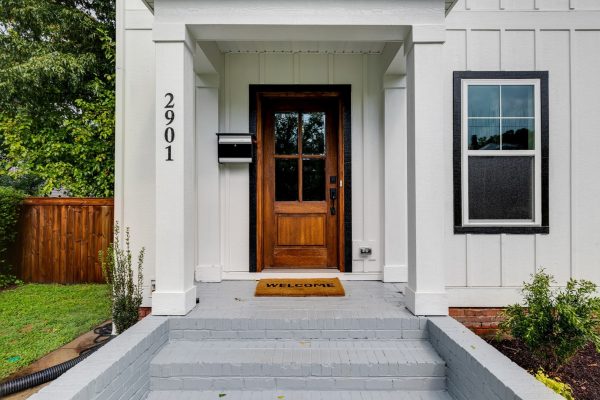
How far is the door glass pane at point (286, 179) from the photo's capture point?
4148mm

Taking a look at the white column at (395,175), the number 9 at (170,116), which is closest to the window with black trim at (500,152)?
the white column at (395,175)

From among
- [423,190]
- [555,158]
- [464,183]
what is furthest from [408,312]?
[555,158]

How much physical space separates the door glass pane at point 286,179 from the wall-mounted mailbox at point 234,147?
0.47 metres

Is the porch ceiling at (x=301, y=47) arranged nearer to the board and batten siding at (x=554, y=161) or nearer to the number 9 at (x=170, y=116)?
the board and batten siding at (x=554, y=161)

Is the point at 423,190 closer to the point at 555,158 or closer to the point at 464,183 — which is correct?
the point at 464,183

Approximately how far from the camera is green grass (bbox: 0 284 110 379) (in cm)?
295

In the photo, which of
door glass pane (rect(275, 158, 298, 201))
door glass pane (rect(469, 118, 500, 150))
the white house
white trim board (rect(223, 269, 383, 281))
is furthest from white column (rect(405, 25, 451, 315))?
door glass pane (rect(275, 158, 298, 201))

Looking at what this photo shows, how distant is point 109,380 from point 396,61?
11.5 feet

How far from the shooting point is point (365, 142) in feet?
12.9

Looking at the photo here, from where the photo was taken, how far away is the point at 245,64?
396 centimetres

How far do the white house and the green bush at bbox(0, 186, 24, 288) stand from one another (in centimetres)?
281

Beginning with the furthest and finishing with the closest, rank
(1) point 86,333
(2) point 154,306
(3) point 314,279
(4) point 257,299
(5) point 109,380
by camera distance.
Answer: (3) point 314,279
(1) point 86,333
(4) point 257,299
(2) point 154,306
(5) point 109,380

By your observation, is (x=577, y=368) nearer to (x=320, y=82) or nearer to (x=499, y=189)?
(x=499, y=189)

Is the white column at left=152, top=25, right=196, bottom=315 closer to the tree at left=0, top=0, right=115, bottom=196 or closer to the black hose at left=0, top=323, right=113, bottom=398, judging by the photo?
the black hose at left=0, top=323, right=113, bottom=398
